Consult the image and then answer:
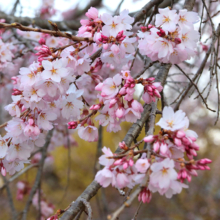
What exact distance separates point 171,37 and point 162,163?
1.69ft

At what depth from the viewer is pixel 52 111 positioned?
1.05 metres

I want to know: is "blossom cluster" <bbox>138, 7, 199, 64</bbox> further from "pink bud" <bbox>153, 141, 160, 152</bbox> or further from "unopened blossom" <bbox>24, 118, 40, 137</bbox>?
"unopened blossom" <bbox>24, 118, 40, 137</bbox>

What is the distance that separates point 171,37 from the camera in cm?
95

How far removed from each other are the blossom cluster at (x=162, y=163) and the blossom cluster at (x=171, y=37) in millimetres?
310

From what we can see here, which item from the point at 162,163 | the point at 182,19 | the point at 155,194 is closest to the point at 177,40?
the point at 182,19

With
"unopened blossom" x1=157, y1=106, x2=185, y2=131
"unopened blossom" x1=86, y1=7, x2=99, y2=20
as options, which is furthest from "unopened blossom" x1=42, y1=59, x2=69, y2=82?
"unopened blossom" x1=157, y1=106, x2=185, y2=131

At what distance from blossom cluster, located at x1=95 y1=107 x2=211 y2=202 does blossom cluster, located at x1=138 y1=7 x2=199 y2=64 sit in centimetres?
31

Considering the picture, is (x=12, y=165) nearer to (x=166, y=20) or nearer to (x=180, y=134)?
(x=180, y=134)

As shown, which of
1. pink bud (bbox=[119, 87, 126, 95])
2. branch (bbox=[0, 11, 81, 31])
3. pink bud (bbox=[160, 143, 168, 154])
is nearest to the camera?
pink bud (bbox=[160, 143, 168, 154])

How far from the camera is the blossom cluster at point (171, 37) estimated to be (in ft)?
3.11

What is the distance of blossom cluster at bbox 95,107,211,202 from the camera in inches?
27.9

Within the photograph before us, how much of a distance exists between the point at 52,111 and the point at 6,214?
5990mm

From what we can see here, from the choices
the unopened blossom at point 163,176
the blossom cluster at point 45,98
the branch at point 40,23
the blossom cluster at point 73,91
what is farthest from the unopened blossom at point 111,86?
the branch at point 40,23

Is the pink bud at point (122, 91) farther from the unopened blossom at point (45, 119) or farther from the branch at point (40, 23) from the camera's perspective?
the branch at point (40, 23)
